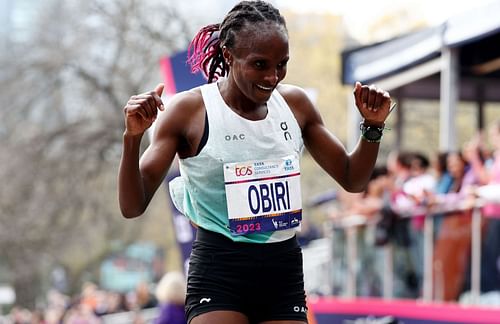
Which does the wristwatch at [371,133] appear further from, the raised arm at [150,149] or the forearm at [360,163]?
the raised arm at [150,149]

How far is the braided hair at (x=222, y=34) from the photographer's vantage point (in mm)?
4625

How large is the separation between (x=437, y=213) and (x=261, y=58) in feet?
17.2

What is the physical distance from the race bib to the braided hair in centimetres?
51

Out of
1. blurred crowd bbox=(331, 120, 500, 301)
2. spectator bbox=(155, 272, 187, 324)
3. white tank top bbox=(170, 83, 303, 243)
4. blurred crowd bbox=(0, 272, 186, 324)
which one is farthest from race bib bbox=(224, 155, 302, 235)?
blurred crowd bbox=(0, 272, 186, 324)

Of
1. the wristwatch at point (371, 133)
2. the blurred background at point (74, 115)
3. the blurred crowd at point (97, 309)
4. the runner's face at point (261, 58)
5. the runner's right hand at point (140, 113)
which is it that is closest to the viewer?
the runner's right hand at point (140, 113)

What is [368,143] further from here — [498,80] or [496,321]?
[498,80]

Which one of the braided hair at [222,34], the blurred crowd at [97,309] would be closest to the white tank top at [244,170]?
the braided hair at [222,34]

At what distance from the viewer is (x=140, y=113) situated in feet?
14.3

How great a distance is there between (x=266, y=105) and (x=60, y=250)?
2338 centimetres

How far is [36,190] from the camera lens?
24891 mm

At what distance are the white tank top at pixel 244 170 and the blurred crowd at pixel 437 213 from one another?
407 cm

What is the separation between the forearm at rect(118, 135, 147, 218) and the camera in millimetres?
4418

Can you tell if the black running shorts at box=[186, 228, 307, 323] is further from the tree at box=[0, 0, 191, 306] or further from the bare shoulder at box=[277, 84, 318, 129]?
the tree at box=[0, 0, 191, 306]

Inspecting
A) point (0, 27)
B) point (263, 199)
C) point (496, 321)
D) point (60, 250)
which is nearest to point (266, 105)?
point (263, 199)
